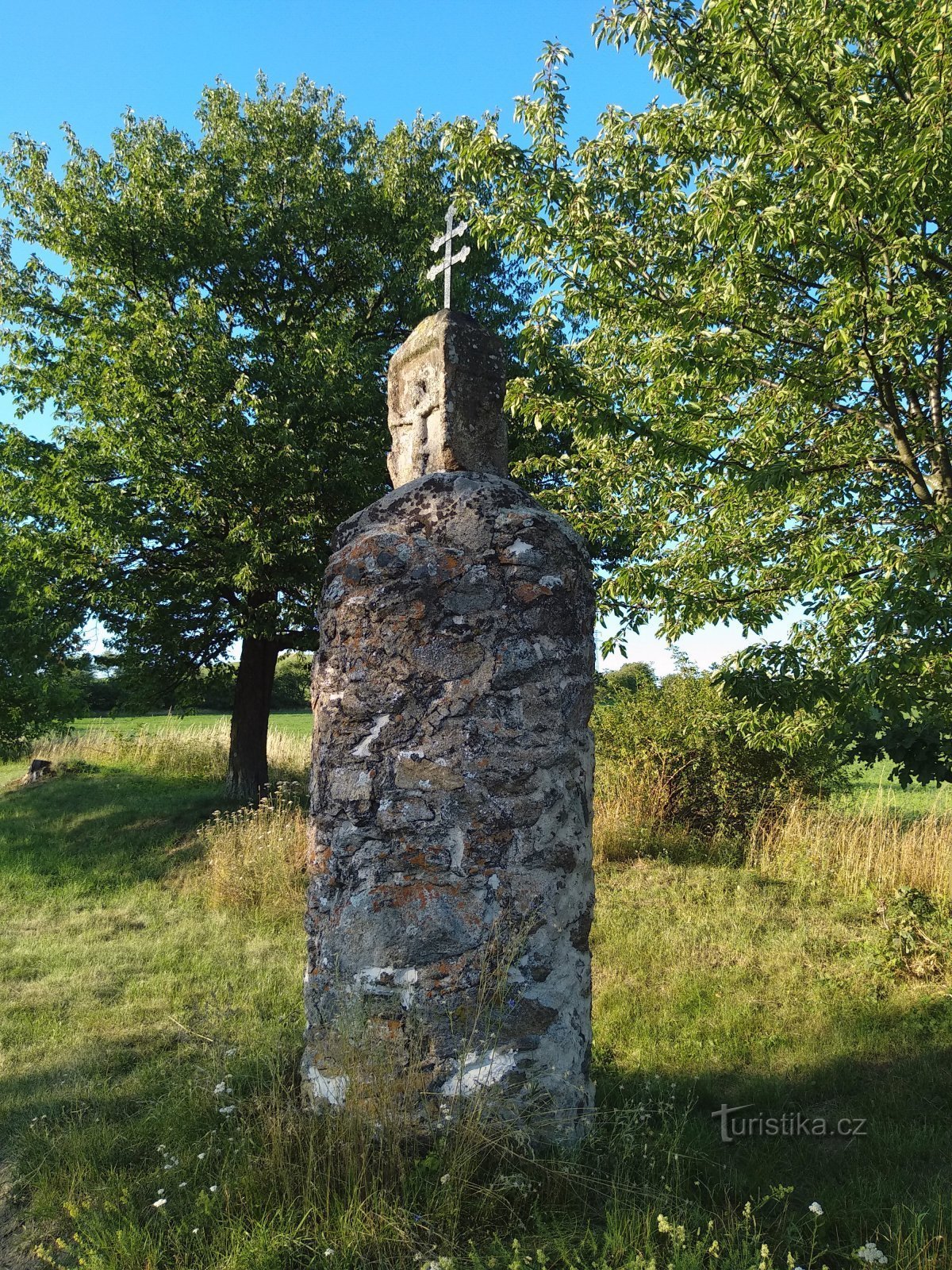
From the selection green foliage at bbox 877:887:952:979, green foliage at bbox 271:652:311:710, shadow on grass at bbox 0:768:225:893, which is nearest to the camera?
green foliage at bbox 877:887:952:979

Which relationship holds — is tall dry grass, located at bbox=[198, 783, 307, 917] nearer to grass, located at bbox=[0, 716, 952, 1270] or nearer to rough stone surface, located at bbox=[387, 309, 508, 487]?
grass, located at bbox=[0, 716, 952, 1270]

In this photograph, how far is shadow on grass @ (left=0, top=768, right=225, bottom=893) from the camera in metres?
9.84

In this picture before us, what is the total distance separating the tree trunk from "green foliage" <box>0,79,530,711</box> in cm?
45

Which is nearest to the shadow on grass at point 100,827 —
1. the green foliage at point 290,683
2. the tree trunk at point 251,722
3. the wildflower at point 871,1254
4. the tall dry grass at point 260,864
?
the tree trunk at point 251,722

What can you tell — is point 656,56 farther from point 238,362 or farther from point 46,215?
point 46,215

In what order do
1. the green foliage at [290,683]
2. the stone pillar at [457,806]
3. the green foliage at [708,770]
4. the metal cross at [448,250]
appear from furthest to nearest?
1. the green foliage at [290,683]
2. the green foliage at [708,770]
3. the metal cross at [448,250]
4. the stone pillar at [457,806]

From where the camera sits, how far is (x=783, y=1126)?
3.93m

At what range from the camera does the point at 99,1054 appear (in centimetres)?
470

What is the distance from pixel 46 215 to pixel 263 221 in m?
3.03

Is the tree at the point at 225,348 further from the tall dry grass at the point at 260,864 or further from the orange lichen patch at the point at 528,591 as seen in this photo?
the orange lichen patch at the point at 528,591

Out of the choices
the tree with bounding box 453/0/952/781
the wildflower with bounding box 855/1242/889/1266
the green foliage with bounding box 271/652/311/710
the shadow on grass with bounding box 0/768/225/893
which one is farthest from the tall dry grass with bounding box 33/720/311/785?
the wildflower with bounding box 855/1242/889/1266

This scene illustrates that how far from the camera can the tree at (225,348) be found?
10.3 metres

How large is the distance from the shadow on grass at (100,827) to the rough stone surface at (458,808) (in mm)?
7154

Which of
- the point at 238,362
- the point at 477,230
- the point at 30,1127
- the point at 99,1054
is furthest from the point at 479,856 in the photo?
the point at 238,362
